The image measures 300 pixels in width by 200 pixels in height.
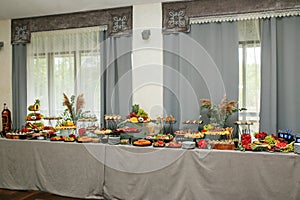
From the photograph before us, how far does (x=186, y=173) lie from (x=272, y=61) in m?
1.60

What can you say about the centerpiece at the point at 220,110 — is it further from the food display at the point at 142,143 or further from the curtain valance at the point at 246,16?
the curtain valance at the point at 246,16

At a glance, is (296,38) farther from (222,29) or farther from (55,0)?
(55,0)

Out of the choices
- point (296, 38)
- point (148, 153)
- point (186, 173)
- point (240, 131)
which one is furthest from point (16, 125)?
point (296, 38)

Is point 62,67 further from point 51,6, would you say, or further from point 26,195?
point 26,195

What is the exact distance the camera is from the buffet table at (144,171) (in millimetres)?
2656

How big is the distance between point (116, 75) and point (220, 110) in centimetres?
147

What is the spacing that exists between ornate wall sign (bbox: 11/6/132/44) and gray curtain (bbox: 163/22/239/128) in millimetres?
633

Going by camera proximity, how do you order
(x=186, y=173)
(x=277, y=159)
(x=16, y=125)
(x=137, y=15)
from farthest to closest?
(x=16, y=125), (x=137, y=15), (x=186, y=173), (x=277, y=159)

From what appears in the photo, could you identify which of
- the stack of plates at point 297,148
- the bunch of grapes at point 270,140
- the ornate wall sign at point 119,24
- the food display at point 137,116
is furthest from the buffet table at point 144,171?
the ornate wall sign at point 119,24

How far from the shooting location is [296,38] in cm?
327

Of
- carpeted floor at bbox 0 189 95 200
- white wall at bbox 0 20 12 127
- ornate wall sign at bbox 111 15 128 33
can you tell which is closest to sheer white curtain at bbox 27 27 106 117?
ornate wall sign at bbox 111 15 128 33

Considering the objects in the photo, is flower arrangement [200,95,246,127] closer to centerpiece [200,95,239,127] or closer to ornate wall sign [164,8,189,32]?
centerpiece [200,95,239,127]

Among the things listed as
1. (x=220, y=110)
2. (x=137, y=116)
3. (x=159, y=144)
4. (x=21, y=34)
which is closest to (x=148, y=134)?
(x=137, y=116)

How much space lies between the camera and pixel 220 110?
324cm
